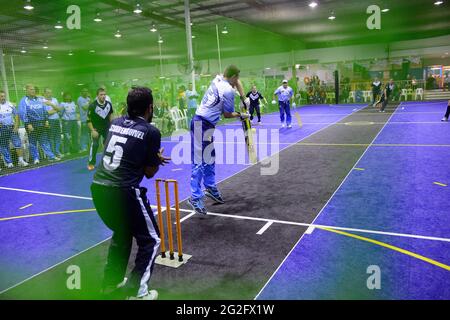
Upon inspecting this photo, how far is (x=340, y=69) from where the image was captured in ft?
109

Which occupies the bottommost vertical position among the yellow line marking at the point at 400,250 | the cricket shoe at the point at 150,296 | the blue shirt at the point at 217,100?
the yellow line marking at the point at 400,250

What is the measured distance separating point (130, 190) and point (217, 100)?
2.89 m

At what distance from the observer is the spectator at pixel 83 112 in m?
12.8

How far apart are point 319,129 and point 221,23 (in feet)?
43.0

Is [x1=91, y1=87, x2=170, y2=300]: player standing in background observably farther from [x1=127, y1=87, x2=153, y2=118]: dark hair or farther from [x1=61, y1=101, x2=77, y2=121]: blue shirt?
[x1=61, y1=101, x2=77, y2=121]: blue shirt

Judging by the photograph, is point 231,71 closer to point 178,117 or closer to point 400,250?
point 400,250

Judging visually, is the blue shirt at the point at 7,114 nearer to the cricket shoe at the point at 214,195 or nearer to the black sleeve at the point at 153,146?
the cricket shoe at the point at 214,195

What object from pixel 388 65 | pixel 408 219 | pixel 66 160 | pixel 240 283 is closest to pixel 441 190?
pixel 408 219

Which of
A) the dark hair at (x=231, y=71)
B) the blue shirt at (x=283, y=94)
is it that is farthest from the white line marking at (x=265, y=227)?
the blue shirt at (x=283, y=94)

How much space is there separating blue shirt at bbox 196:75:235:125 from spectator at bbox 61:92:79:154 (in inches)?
322

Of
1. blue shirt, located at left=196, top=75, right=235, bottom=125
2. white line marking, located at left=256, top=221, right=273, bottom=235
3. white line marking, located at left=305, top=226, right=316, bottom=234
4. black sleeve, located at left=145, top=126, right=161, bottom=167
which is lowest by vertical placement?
white line marking, located at left=305, top=226, right=316, bottom=234

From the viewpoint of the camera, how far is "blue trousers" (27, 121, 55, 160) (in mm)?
11094

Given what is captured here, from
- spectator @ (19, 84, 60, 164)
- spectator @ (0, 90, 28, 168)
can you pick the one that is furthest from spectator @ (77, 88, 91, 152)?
spectator @ (0, 90, 28, 168)

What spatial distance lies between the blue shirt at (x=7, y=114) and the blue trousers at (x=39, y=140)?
590mm
